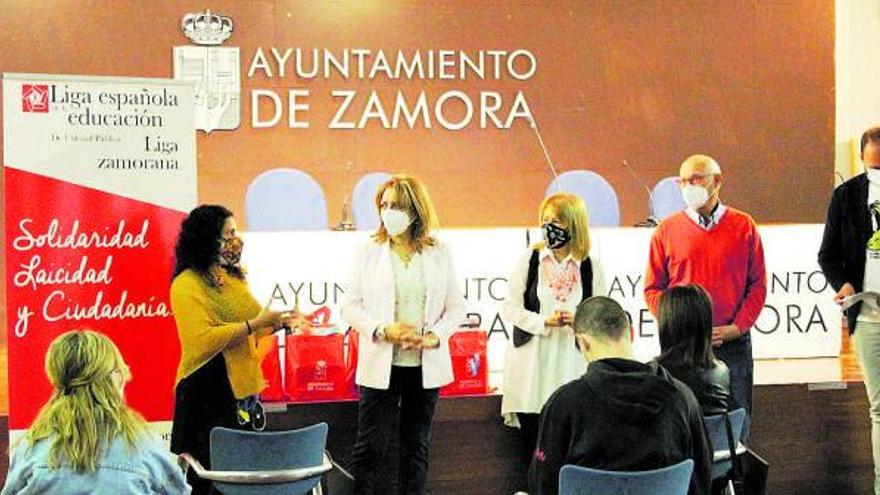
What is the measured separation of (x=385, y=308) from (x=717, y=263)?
56.5 inches

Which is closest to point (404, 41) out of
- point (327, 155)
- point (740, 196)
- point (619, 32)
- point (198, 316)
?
point (327, 155)

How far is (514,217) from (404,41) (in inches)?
62.1

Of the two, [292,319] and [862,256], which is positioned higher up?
[862,256]

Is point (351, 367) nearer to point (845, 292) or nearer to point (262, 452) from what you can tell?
point (262, 452)

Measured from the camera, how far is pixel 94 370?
302cm

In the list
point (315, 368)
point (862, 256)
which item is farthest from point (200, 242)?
point (862, 256)

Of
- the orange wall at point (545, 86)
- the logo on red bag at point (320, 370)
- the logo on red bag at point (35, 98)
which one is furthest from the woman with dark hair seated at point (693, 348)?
the orange wall at point (545, 86)

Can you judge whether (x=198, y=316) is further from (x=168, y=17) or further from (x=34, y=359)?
(x=168, y=17)

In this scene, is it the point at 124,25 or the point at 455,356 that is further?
the point at 124,25

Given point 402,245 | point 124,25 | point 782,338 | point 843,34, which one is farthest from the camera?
point 843,34

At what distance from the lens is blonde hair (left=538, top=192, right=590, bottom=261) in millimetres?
4922

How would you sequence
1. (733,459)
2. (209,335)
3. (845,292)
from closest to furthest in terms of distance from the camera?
(733,459) < (209,335) < (845,292)

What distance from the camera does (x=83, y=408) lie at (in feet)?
9.80

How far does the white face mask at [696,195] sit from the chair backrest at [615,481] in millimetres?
2353
